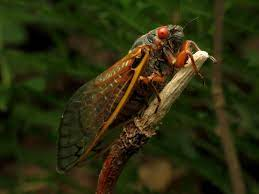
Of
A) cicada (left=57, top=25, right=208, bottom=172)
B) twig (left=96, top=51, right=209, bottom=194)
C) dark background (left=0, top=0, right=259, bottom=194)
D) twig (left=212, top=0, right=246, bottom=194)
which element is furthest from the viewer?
dark background (left=0, top=0, right=259, bottom=194)

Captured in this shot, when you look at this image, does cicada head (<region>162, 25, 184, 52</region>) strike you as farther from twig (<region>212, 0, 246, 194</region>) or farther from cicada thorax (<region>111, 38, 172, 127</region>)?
twig (<region>212, 0, 246, 194</region>)

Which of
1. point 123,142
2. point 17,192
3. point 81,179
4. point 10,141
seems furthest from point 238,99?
point 81,179

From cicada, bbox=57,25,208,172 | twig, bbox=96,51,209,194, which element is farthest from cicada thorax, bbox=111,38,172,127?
twig, bbox=96,51,209,194

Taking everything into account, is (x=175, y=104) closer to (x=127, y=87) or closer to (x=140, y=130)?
(x=127, y=87)

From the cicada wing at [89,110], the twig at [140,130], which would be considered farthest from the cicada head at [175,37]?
the twig at [140,130]

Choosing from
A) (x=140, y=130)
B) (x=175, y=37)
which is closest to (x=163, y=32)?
(x=175, y=37)

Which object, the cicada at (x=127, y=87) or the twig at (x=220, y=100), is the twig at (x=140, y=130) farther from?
the twig at (x=220, y=100)
